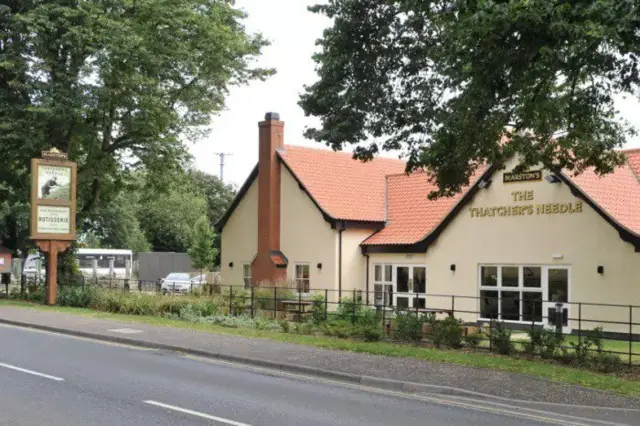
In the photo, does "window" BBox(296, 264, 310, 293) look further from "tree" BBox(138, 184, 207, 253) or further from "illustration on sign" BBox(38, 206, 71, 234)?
"tree" BBox(138, 184, 207, 253)

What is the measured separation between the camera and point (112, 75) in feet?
100

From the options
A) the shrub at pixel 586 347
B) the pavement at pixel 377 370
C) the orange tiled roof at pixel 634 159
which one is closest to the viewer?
the pavement at pixel 377 370

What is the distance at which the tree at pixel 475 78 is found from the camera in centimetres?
1080

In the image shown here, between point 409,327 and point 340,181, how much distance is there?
628 inches

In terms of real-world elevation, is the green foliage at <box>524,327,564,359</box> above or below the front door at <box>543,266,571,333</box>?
below

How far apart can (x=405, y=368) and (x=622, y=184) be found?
1429 centimetres

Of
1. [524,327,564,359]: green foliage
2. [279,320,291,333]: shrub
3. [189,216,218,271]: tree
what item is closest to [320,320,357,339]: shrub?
[279,320,291,333]: shrub

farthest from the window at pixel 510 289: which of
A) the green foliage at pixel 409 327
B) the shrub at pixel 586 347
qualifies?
the shrub at pixel 586 347

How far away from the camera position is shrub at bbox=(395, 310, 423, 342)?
1819 centimetres

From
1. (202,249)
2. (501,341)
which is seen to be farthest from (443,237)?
A: (202,249)

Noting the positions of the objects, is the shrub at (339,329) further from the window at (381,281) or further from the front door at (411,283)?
the window at (381,281)

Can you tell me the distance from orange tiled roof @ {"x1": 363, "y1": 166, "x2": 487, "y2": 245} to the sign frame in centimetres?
1255

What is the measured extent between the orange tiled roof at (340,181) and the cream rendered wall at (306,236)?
0.52 m

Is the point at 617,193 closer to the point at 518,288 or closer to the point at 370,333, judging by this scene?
the point at 518,288
